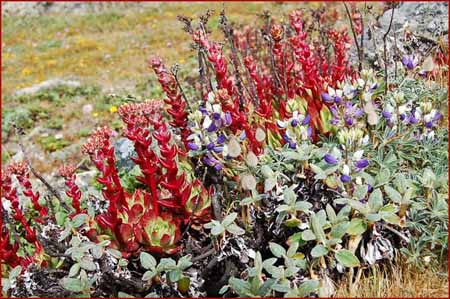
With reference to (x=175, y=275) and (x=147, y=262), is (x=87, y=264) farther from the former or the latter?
(x=175, y=275)

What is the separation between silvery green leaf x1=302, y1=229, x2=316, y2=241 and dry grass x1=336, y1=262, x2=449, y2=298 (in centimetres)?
28

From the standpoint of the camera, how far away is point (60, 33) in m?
15.1

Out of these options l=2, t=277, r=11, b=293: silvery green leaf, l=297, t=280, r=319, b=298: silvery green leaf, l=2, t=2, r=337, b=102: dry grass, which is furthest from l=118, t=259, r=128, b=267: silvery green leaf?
l=2, t=2, r=337, b=102: dry grass

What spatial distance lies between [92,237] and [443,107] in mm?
2096

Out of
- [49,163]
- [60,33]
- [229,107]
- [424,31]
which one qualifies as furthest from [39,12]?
[229,107]

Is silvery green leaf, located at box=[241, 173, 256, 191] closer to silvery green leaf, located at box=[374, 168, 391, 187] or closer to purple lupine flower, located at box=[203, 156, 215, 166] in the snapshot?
Result: purple lupine flower, located at box=[203, 156, 215, 166]

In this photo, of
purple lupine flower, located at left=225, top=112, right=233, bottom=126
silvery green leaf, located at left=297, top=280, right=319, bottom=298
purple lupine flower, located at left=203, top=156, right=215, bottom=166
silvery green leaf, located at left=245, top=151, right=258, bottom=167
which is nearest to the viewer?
silvery green leaf, located at left=297, top=280, right=319, bottom=298

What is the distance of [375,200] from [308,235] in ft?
1.15

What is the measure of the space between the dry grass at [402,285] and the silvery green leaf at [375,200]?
0.28 metres

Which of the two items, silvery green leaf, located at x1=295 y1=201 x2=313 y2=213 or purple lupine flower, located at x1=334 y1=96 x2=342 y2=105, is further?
purple lupine flower, located at x1=334 y1=96 x2=342 y2=105

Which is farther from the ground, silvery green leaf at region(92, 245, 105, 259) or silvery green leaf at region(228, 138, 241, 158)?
silvery green leaf at region(228, 138, 241, 158)

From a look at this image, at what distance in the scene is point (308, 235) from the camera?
2707mm

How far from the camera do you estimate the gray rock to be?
188 inches

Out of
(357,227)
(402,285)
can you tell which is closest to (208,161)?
(357,227)
